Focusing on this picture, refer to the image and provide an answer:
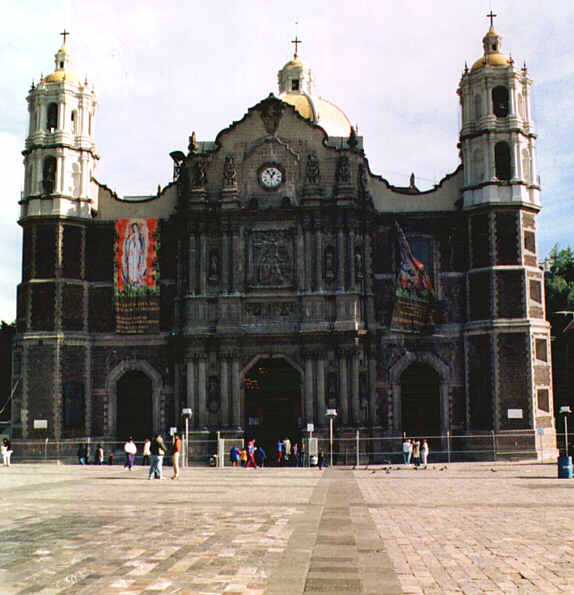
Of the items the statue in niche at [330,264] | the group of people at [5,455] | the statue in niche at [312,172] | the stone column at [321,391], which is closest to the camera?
the group of people at [5,455]

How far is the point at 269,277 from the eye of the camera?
51.4m

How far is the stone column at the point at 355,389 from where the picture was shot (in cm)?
4925

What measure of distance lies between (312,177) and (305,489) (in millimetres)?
27200

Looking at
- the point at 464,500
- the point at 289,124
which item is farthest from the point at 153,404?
the point at 464,500

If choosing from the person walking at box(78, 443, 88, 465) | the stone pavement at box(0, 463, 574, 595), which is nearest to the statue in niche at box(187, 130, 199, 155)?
the person walking at box(78, 443, 88, 465)

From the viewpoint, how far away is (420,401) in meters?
51.8

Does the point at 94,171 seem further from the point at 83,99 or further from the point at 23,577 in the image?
the point at 23,577

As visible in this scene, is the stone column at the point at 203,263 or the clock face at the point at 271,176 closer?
the stone column at the point at 203,263

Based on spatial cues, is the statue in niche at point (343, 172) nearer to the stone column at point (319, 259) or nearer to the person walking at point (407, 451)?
the stone column at point (319, 259)

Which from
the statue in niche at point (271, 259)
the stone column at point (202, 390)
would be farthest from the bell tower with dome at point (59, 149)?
the stone column at point (202, 390)

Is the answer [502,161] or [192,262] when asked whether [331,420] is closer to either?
[192,262]

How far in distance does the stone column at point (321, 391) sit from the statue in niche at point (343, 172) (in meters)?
11.3

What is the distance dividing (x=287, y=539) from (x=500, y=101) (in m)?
43.8

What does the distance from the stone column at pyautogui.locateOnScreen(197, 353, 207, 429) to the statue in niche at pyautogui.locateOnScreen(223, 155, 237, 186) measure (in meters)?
11.0
